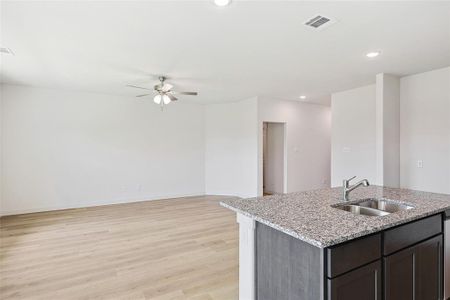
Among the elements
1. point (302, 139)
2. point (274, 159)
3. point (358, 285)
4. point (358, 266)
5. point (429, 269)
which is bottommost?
point (429, 269)

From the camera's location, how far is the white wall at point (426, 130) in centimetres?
380

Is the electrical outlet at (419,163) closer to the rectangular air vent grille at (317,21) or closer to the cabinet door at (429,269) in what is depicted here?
the cabinet door at (429,269)

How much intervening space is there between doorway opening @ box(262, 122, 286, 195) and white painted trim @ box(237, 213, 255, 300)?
15.6 ft

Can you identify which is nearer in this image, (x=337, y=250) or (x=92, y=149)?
(x=337, y=250)

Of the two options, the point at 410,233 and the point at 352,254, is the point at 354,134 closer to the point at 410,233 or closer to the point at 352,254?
the point at 410,233

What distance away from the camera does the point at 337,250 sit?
132 cm

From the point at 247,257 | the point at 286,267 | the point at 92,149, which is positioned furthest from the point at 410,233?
the point at 92,149

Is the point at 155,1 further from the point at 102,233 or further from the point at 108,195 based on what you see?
the point at 108,195

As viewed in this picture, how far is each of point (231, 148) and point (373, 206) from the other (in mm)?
4565

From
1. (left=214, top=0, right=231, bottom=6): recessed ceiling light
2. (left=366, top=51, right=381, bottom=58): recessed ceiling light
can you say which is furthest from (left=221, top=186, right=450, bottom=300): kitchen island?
(left=366, top=51, right=381, bottom=58): recessed ceiling light

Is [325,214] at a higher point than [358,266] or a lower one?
higher

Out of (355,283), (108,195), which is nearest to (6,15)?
(355,283)

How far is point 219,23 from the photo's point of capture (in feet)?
7.84

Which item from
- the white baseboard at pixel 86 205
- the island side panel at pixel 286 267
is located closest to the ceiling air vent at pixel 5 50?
the white baseboard at pixel 86 205
